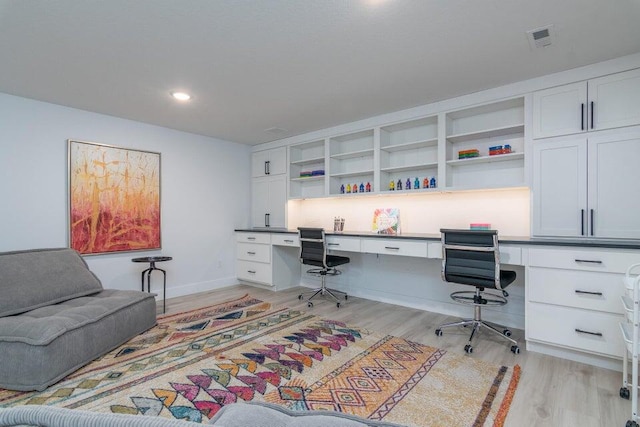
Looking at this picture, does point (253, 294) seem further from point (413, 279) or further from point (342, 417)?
point (342, 417)

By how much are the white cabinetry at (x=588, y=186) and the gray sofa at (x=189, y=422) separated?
9.06 ft

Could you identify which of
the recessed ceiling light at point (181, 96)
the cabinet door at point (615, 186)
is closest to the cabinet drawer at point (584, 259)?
the cabinet door at point (615, 186)

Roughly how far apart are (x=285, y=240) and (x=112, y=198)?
2.08 m

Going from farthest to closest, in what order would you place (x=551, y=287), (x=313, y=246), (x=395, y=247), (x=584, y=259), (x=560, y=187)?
(x=313, y=246), (x=395, y=247), (x=560, y=187), (x=551, y=287), (x=584, y=259)

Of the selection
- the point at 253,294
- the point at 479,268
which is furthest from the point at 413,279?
the point at 253,294

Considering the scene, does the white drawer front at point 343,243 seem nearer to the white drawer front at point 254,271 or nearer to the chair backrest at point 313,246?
the chair backrest at point 313,246

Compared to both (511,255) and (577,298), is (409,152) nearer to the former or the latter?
(511,255)

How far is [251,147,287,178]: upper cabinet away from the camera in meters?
4.82

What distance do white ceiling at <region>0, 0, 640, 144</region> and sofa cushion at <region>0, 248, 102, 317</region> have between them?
152cm

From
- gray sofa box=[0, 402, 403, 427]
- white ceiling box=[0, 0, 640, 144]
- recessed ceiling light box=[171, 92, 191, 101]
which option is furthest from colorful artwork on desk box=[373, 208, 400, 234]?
gray sofa box=[0, 402, 403, 427]

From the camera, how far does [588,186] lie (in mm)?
2551

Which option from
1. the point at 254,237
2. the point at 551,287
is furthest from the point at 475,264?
the point at 254,237

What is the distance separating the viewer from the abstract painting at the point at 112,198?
11.3 feet

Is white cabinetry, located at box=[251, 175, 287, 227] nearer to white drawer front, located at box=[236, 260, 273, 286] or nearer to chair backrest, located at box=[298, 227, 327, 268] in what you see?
white drawer front, located at box=[236, 260, 273, 286]
